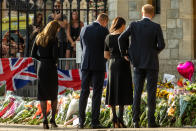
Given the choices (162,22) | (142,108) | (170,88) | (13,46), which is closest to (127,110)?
(142,108)

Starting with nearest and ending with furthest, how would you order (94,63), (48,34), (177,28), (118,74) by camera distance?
1. (118,74)
2. (94,63)
3. (48,34)
4. (177,28)

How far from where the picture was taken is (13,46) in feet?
48.3

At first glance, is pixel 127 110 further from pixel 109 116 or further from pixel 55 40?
pixel 55 40

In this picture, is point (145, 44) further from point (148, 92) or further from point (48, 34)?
point (48, 34)

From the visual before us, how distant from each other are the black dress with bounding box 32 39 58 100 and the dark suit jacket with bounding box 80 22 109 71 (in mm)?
496

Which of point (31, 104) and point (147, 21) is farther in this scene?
point (31, 104)

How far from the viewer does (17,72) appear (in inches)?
529

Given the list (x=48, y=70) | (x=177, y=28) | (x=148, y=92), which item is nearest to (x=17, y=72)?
(x=177, y=28)

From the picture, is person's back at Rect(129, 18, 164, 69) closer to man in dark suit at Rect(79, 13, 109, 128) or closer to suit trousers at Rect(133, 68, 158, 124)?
suit trousers at Rect(133, 68, 158, 124)

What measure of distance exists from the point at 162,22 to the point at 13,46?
4.01 meters

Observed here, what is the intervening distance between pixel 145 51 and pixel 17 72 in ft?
17.8

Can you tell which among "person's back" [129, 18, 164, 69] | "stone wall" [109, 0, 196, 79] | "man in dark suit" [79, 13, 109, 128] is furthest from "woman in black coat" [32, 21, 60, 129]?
"stone wall" [109, 0, 196, 79]

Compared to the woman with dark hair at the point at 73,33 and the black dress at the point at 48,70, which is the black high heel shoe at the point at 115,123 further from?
the woman with dark hair at the point at 73,33

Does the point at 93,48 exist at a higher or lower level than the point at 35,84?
higher
